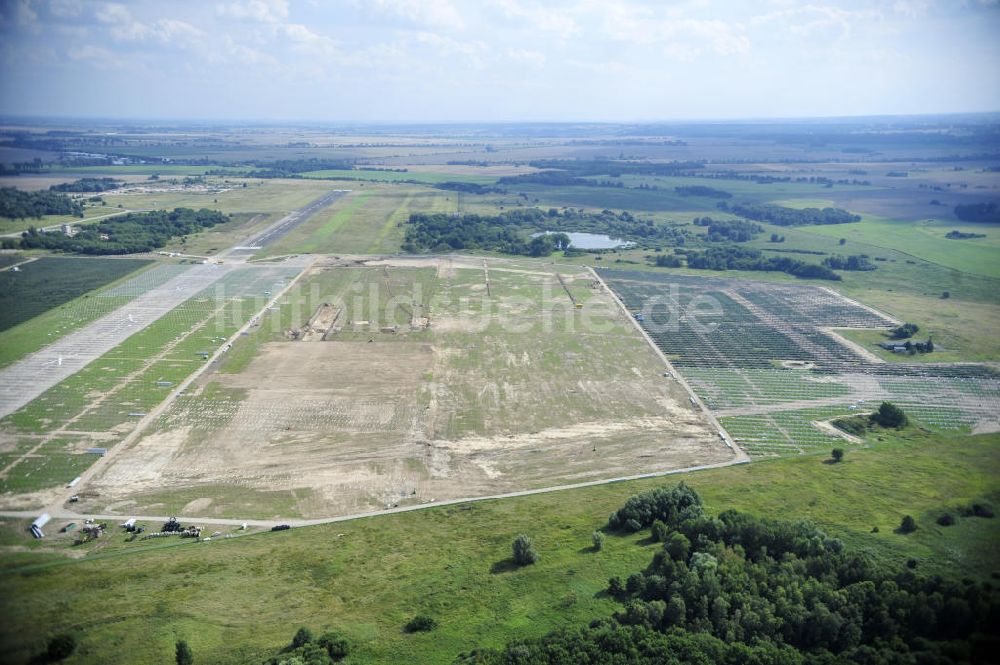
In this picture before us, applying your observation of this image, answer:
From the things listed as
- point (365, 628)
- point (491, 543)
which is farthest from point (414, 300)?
point (365, 628)

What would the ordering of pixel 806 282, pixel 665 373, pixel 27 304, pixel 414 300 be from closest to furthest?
pixel 665 373 → pixel 27 304 → pixel 414 300 → pixel 806 282

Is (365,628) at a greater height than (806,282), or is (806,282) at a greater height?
(806,282)

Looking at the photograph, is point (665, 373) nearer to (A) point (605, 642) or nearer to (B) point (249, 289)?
(A) point (605, 642)

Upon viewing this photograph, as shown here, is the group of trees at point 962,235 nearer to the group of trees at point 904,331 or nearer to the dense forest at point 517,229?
the dense forest at point 517,229

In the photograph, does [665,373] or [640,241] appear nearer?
[665,373]

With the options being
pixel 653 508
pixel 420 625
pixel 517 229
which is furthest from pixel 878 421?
pixel 517 229

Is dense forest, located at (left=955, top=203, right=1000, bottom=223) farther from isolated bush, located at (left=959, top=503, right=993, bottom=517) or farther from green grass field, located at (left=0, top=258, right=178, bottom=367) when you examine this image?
green grass field, located at (left=0, top=258, right=178, bottom=367)

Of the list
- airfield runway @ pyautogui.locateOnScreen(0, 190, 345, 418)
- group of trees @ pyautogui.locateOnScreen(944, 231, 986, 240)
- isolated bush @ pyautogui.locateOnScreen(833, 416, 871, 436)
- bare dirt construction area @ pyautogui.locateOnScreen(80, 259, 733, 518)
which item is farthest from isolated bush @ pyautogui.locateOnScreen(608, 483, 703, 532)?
group of trees @ pyautogui.locateOnScreen(944, 231, 986, 240)
